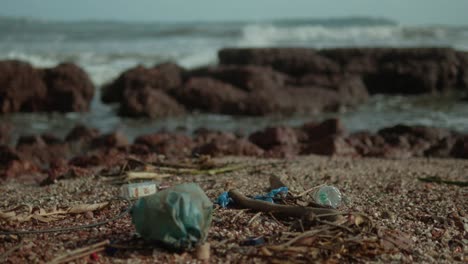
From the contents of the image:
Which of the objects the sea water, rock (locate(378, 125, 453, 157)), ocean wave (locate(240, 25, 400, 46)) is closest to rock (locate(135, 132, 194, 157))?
the sea water

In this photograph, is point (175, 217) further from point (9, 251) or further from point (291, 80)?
point (291, 80)

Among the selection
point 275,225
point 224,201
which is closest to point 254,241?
point 275,225

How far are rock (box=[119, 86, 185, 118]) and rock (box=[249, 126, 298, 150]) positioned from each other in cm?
432

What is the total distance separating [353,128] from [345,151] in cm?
327

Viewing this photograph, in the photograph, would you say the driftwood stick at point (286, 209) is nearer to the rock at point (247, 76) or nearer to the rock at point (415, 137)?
the rock at point (415, 137)

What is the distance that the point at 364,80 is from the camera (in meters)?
17.8

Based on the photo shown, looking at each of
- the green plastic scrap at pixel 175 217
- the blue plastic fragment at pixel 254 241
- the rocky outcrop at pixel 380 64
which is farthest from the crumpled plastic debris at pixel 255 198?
the rocky outcrop at pixel 380 64

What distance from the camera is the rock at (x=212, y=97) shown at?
13.7 meters

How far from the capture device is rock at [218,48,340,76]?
56.9ft

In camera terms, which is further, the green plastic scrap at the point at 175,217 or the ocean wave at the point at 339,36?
the ocean wave at the point at 339,36

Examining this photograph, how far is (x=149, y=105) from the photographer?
515 inches

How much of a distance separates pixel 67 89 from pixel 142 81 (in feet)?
6.79

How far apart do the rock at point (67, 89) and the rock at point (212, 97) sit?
2209mm

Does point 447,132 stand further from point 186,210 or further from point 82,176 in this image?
point 186,210
